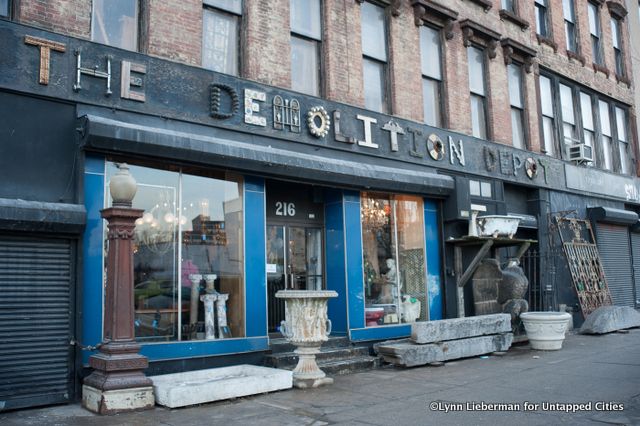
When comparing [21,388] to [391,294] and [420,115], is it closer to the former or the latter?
[391,294]

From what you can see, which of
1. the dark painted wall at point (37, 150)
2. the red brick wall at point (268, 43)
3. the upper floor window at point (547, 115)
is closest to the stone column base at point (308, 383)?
the dark painted wall at point (37, 150)

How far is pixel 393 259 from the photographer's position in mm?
13430

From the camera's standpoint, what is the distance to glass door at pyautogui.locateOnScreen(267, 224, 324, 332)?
1179 centimetres

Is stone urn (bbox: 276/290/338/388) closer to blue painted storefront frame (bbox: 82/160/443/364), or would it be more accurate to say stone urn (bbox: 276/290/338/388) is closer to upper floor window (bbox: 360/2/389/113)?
blue painted storefront frame (bbox: 82/160/443/364)

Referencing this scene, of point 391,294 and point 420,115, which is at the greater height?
point 420,115

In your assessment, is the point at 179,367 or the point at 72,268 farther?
the point at 179,367

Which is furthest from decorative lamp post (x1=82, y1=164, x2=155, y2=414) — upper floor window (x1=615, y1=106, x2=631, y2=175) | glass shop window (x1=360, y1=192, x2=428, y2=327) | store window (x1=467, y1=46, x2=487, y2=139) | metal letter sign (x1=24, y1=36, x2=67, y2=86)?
upper floor window (x1=615, y1=106, x2=631, y2=175)

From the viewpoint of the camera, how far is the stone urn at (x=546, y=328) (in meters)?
12.5

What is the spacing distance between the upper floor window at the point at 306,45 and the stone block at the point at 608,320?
890 centimetres

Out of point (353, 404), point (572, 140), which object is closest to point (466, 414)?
point (353, 404)

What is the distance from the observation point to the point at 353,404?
7895 mm

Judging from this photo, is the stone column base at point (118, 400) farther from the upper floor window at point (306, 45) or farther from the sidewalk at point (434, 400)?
the upper floor window at point (306, 45)

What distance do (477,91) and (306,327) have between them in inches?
382

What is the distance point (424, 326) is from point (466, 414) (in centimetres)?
387
